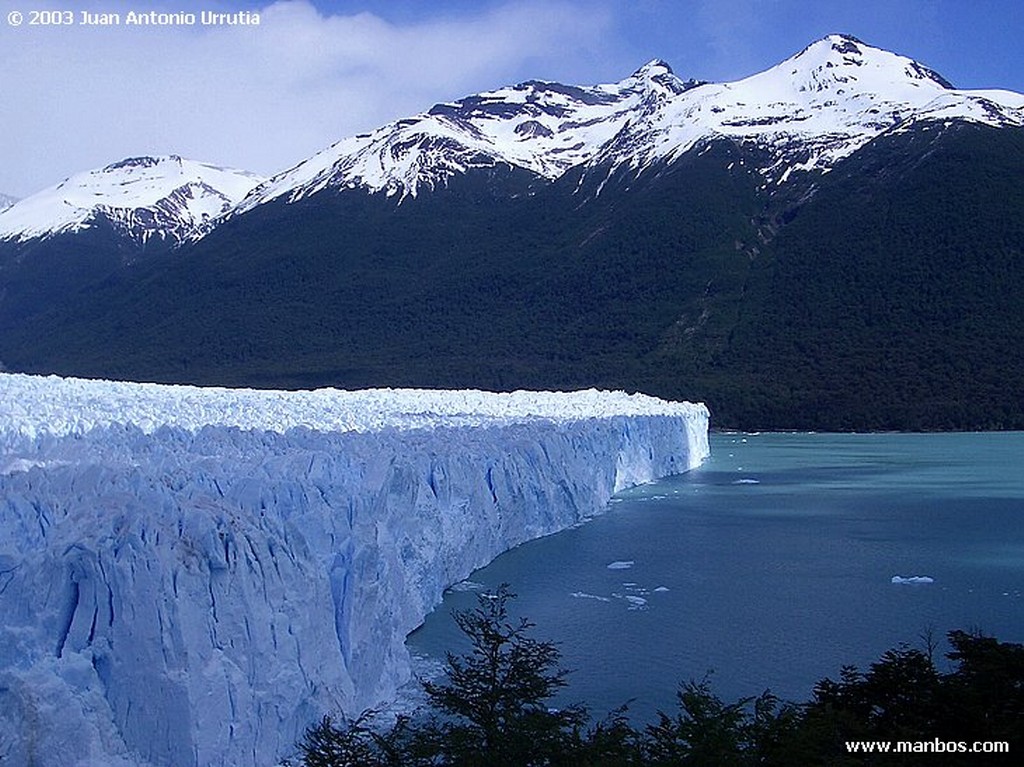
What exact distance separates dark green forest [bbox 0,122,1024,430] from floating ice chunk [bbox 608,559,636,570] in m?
23.4

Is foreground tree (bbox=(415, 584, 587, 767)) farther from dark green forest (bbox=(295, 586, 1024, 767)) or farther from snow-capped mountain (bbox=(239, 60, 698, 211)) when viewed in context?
snow-capped mountain (bbox=(239, 60, 698, 211))

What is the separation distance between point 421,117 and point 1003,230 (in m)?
37.4

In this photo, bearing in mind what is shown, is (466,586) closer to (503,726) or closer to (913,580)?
(913,580)

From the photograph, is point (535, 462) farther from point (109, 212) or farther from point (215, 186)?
point (215, 186)

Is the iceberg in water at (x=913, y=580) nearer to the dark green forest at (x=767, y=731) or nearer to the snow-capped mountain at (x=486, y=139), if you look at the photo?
the dark green forest at (x=767, y=731)

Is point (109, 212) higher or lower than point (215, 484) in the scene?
higher

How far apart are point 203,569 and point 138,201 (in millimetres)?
84676

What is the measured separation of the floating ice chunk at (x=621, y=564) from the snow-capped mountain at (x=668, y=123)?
41.6 metres

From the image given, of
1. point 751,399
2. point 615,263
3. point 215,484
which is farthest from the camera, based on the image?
point 615,263

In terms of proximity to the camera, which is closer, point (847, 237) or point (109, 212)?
point (847, 237)

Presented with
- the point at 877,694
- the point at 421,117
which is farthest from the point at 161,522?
the point at 421,117

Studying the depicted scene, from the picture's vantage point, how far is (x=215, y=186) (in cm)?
9288

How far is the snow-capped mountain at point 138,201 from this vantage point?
79.2 meters

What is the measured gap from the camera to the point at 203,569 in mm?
5840
